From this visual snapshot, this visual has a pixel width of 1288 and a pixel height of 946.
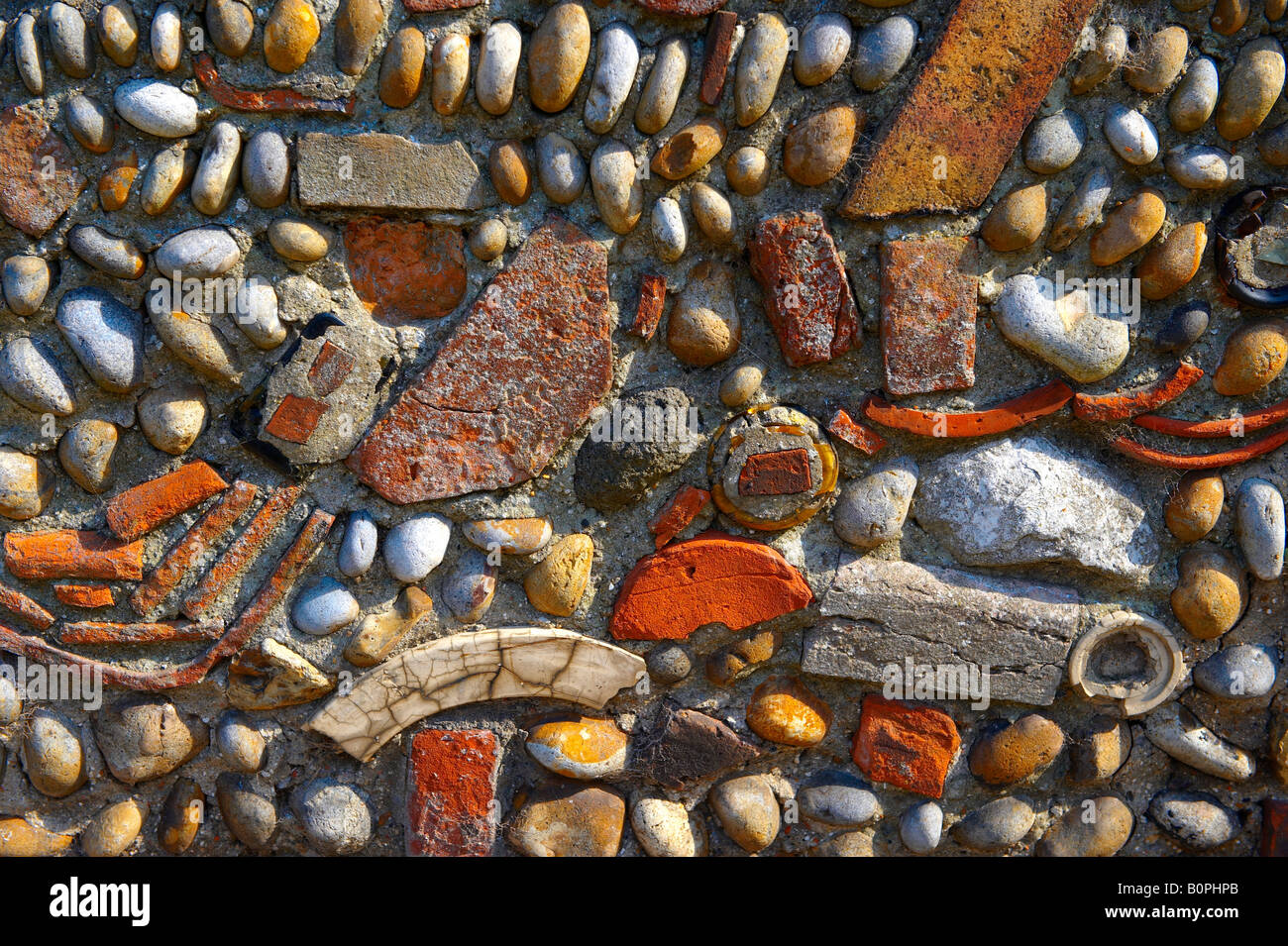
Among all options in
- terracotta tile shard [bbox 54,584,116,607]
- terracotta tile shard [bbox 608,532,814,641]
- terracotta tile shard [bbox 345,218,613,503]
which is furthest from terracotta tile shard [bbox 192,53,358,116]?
terracotta tile shard [bbox 608,532,814,641]

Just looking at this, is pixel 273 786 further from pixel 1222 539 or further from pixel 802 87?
pixel 1222 539

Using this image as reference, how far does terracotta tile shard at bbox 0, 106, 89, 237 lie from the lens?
71.4 inches

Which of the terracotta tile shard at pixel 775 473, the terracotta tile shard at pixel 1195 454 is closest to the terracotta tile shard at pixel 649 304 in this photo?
the terracotta tile shard at pixel 775 473

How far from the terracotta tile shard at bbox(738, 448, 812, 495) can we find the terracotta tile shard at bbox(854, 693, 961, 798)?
508 millimetres

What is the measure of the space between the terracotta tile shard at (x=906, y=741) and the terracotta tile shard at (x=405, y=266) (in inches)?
49.3

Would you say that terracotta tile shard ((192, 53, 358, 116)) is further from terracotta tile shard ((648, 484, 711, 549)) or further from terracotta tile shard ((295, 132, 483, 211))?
terracotta tile shard ((648, 484, 711, 549))

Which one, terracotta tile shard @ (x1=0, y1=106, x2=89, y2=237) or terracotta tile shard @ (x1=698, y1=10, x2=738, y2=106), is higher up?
terracotta tile shard @ (x1=698, y1=10, x2=738, y2=106)

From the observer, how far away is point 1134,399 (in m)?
2.02

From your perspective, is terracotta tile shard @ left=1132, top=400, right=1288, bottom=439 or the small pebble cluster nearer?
the small pebble cluster

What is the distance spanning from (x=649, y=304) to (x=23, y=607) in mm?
1388

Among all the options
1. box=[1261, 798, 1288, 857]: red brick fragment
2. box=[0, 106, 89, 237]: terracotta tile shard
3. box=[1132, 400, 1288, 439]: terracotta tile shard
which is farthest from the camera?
box=[1261, 798, 1288, 857]: red brick fragment

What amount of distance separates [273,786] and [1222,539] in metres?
2.11

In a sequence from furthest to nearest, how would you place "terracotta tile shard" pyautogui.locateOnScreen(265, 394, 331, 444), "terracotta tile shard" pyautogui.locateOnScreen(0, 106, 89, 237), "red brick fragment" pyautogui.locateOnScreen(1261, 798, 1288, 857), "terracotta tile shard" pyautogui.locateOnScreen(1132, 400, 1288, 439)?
"red brick fragment" pyautogui.locateOnScreen(1261, 798, 1288, 857) → "terracotta tile shard" pyautogui.locateOnScreen(1132, 400, 1288, 439) → "terracotta tile shard" pyautogui.locateOnScreen(265, 394, 331, 444) → "terracotta tile shard" pyautogui.locateOnScreen(0, 106, 89, 237)

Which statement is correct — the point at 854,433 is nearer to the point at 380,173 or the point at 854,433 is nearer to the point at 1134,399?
the point at 1134,399
